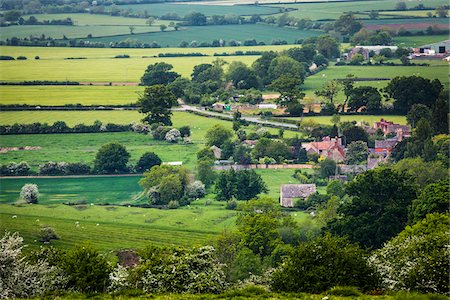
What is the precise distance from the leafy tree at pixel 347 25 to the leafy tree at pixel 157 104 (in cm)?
2533

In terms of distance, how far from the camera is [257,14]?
82938 millimetres

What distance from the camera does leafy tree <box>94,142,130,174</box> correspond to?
38000 millimetres

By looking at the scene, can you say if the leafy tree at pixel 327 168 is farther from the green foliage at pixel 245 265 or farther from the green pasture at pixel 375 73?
the green pasture at pixel 375 73

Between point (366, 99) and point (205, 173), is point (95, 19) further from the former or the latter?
point (205, 173)

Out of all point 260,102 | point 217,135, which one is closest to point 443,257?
point 217,135

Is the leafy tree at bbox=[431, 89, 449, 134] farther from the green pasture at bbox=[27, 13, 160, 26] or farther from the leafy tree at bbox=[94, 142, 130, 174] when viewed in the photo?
the green pasture at bbox=[27, 13, 160, 26]

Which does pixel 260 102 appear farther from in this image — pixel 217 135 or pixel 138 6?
pixel 138 6

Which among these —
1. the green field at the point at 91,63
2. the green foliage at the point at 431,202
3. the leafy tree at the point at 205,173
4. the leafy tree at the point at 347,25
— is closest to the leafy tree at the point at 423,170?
the green foliage at the point at 431,202

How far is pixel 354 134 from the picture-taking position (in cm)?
4234

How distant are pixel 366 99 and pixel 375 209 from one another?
20.7 metres

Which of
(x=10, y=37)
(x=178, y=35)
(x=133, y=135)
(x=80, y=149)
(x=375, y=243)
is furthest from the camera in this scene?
(x=178, y=35)

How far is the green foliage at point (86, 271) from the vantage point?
18750mm

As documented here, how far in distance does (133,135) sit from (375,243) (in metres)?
19.0

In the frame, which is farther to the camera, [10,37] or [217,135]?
[10,37]
